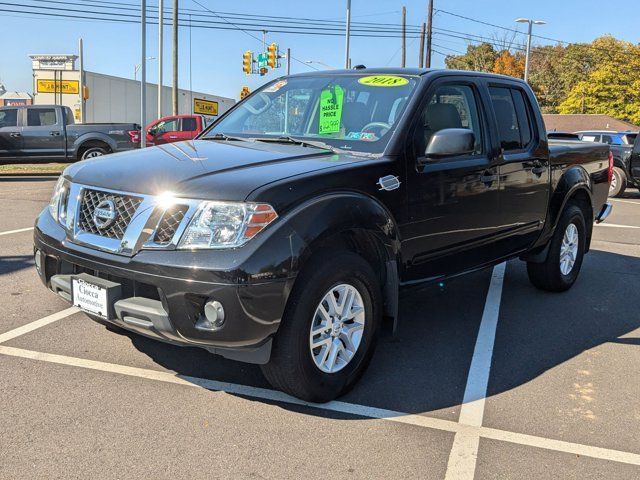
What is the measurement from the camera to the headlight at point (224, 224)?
2982 mm

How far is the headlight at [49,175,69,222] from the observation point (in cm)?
361

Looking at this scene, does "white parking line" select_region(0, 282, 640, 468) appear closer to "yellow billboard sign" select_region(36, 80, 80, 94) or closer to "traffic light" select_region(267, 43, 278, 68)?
"traffic light" select_region(267, 43, 278, 68)

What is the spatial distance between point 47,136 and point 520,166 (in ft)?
50.3

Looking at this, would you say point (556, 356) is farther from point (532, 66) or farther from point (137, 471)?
point (532, 66)

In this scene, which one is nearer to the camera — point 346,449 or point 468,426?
point 346,449

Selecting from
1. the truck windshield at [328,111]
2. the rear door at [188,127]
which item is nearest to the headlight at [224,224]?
the truck windshield at [328,111]

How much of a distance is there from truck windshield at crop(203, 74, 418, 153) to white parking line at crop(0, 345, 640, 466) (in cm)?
153

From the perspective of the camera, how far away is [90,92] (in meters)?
41.9

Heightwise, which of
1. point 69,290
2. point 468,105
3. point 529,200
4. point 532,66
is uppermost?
point 532,66

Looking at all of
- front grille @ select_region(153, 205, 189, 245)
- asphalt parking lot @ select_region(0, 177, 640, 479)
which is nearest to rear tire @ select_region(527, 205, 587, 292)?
asphalt parking lot @ select_region(0, 177, 640, 479)

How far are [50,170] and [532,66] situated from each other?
71069 millimetres

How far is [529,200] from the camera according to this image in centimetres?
511

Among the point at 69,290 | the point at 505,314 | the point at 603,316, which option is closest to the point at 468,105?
the point at 505,314

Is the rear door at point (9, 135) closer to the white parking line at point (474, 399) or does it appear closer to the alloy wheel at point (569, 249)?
the white parking line at point (474, 399)
